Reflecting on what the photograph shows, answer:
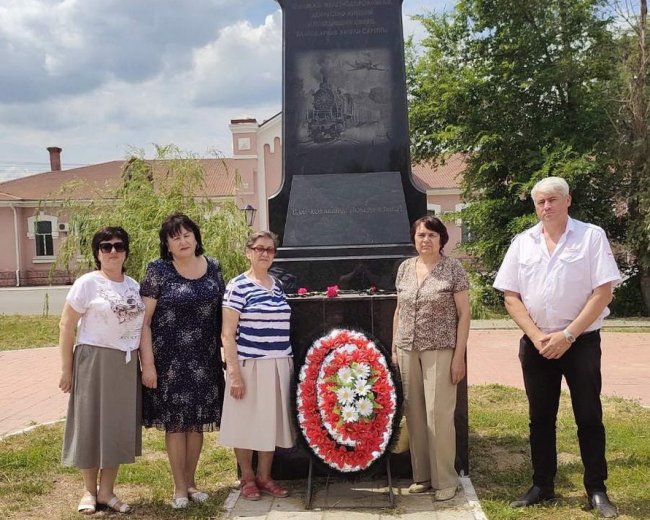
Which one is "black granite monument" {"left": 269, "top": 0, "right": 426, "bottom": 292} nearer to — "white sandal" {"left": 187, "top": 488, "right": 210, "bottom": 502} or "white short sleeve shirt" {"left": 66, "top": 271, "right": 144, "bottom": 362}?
"white short sleeve shirt" {"left": 66, "top": 271, "right": 144, "bottom": 362}

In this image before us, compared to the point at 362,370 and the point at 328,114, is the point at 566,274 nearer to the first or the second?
the point at 362,370

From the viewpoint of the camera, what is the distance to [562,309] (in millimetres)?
3516

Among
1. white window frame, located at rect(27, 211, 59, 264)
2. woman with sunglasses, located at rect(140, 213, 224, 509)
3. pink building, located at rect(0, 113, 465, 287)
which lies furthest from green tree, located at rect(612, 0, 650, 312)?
white window frame, located at rect(27, 211, 59, 264)

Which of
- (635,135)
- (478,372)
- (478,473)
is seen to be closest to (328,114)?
(478,473)

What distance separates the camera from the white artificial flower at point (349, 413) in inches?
148

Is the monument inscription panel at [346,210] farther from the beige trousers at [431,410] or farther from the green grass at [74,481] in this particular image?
the green grass at [74,481]

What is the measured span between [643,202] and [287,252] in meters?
12.2

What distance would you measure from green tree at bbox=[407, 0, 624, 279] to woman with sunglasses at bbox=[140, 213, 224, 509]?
12.3m

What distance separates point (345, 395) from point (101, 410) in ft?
4.33

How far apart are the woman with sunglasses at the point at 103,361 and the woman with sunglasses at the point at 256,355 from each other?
51 centimetres

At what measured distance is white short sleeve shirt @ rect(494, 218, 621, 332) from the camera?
3.49 meters

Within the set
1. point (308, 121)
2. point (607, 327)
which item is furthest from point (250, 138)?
point (308, 121)


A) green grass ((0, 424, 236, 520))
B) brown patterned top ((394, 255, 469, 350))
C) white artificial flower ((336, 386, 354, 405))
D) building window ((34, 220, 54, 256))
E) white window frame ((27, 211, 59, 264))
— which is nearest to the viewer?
brown patterned top ((394, 255, 469, 350))

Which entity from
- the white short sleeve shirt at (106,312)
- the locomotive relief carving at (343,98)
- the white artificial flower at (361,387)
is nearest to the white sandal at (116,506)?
the white short sleeve shirt at (106,312)
